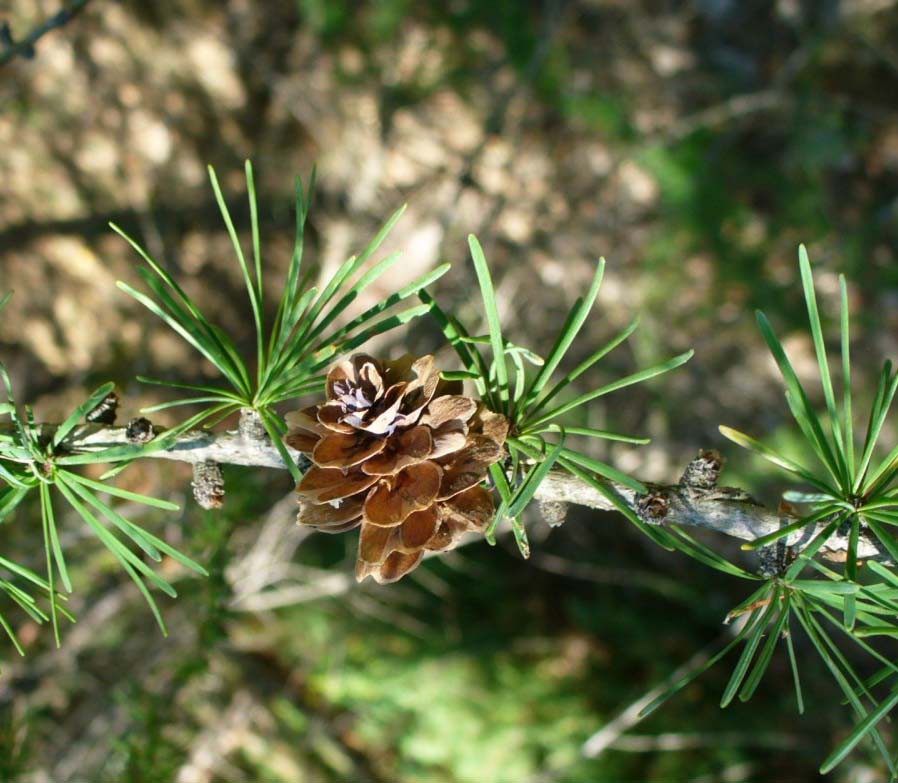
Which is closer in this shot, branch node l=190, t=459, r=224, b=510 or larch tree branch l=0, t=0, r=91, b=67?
branch node l=190, t=459, r=224, b=510

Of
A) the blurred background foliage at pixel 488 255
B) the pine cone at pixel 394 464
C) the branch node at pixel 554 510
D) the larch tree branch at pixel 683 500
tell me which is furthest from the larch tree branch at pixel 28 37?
the blurred background foliage at pixel 488 255

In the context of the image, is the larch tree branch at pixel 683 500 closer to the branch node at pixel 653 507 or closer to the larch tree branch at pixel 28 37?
the branch node at pixel 653 507

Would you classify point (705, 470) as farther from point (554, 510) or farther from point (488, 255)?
point (488, 255)

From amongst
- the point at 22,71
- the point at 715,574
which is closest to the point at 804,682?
the point at 715,574

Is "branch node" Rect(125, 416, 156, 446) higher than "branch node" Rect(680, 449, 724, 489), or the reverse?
"branch node" Rect(125, 416, 156, 446)

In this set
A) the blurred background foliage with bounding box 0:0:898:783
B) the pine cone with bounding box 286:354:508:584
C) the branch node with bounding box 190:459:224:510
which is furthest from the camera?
the blurred background foliage with bounding box 0:0:898:783

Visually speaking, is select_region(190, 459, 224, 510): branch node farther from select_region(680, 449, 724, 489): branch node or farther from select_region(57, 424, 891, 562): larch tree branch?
select_region(680, 449, 724, 489): branch node

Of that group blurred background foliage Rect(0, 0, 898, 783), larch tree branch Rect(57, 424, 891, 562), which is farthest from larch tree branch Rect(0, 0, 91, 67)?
blurred background foliage Rect(0, 0, 898, 783)
